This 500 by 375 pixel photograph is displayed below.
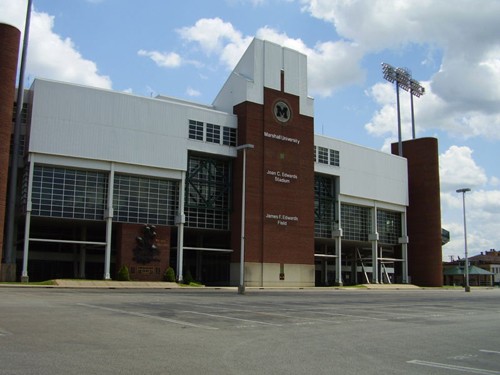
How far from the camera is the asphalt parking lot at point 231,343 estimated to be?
1020 centimetres

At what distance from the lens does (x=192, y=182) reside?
61562 mm

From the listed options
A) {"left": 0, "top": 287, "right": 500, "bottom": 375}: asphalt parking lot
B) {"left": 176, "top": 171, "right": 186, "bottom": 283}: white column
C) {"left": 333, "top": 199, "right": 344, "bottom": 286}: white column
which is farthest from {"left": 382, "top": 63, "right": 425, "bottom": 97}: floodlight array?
{"left": 0, "top": 287, "right": 500, "bottom": 375}: asphalt parking lot

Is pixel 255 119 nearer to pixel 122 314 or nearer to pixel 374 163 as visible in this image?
pixel 374 163

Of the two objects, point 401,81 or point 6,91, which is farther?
point 401,81

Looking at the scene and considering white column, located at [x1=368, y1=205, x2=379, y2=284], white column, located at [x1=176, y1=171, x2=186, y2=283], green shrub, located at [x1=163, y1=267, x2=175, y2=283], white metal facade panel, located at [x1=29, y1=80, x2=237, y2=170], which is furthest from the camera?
white column, located at [x1=368, y1=205, x2=379, y2=284]

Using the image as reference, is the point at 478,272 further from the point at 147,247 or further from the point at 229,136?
the point at 147,247

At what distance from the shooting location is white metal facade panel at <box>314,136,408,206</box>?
7475 cm

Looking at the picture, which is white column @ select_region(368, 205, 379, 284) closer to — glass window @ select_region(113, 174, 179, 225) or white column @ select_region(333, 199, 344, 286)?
white column @ select_region(333, 199, 344, 286)

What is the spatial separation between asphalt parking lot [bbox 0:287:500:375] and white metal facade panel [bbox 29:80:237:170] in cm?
3355

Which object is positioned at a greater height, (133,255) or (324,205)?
(324,205)

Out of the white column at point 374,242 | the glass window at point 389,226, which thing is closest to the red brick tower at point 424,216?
the glass window at point 389,226

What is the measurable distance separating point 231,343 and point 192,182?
1918 inches

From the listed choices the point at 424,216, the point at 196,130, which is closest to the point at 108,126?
the point at 196,130

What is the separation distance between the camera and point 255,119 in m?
64.0
